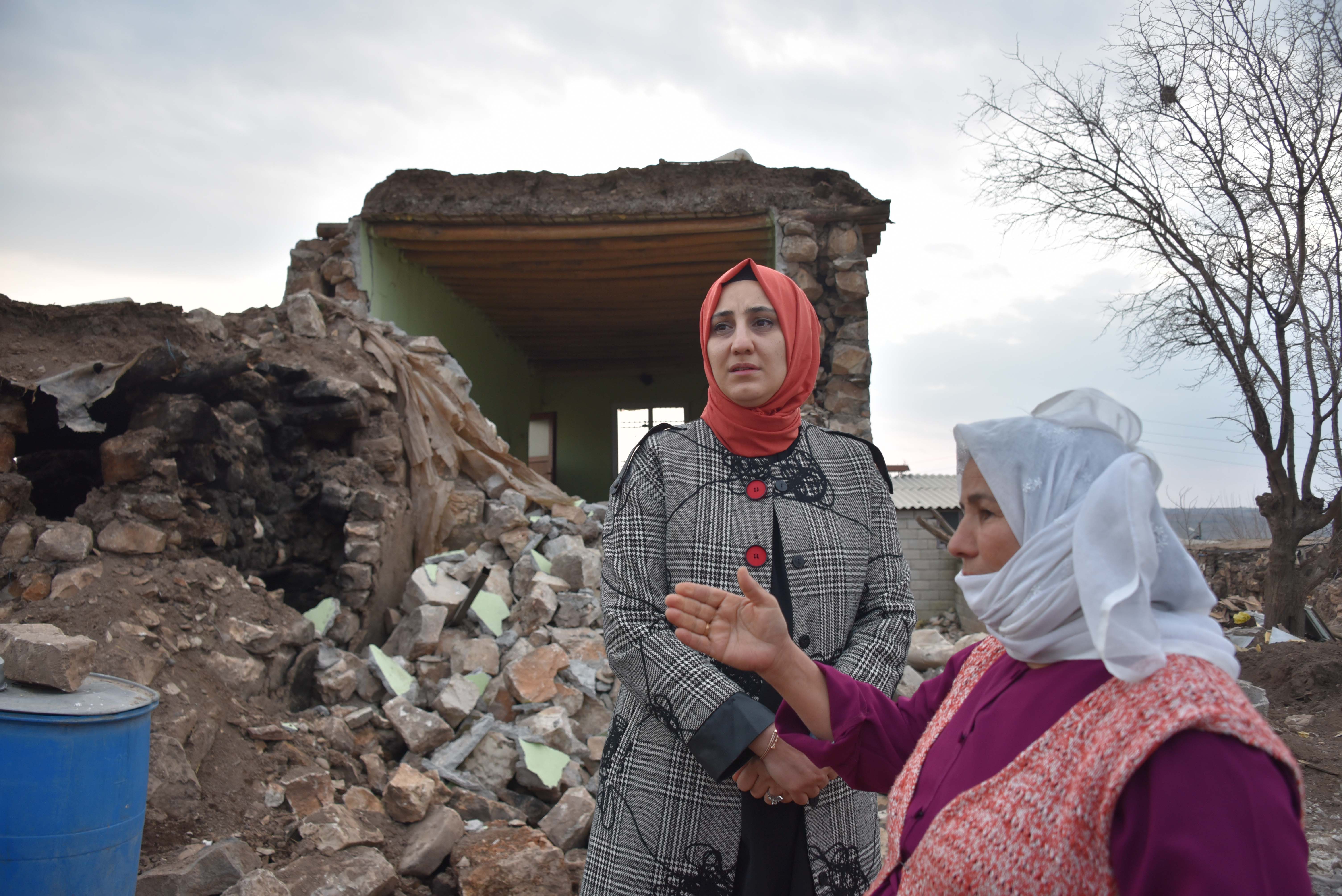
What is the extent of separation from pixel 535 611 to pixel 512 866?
6.91 ft

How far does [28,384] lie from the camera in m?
→ 4.19

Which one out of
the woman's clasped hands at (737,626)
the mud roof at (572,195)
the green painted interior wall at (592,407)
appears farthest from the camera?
the green painted interior wall at (592,407)

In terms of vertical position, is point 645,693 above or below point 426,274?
below

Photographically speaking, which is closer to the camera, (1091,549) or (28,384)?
(1091,549)

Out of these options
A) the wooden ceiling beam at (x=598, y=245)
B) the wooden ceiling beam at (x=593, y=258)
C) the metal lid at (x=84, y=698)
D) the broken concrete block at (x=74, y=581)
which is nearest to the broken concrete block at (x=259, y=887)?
Result: the metal lid at (x=84, y=698)

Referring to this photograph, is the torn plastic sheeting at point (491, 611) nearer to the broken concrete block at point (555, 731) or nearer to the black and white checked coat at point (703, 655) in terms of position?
the broken concrete block at point (555, 731)

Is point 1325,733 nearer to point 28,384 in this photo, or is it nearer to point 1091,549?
point 1091,549

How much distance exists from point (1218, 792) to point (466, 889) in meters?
3.04

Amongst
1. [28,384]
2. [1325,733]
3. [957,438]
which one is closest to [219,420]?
[28,384]

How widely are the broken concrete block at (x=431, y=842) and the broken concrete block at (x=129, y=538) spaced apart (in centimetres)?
192

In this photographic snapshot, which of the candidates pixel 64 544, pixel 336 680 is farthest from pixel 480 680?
pixel 64 544

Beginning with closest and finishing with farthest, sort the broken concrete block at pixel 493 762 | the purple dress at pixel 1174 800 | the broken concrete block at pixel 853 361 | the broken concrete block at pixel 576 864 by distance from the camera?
the purple dress at pixel 1174 800
the broken concrete block at pixel 576 864
the broken concrete block at pixel 493 762
the broken concrete block at pixel 853 361

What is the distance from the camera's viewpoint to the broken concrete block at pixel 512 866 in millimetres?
3219

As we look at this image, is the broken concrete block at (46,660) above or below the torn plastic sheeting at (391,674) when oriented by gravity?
above
